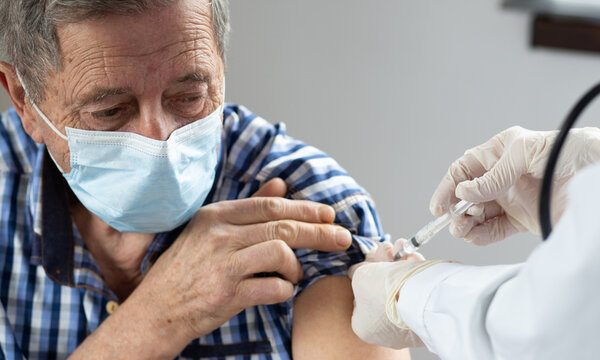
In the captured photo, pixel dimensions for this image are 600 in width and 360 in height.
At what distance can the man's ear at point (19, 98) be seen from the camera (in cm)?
120

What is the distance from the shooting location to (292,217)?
118cm

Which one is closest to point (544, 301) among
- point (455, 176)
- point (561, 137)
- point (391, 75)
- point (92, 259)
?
point (561, 137)

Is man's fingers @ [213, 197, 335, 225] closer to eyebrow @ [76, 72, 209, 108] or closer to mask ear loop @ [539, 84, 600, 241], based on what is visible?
eyebrow @ [76, 72, 209, 108]

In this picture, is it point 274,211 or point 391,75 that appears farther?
point 391,75

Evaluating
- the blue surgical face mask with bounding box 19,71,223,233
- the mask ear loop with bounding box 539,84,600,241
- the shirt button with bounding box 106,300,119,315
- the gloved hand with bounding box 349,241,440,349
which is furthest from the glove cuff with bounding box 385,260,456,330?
the shirt button with bounding box 106,300,119,315

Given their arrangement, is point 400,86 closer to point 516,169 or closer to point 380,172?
point 380,172

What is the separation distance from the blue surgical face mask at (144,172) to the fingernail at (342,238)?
28cm

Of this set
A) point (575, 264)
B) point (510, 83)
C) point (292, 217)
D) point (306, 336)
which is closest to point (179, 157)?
point (292, 217)

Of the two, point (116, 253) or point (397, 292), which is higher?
point (397, 292)

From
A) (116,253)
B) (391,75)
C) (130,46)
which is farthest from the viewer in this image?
(391,75)

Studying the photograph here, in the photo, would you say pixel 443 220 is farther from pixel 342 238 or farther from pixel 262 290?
pixel 262 290

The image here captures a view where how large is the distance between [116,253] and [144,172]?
1.23 feet

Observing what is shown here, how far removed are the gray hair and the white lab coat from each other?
755mm

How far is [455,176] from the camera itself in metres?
0.91
